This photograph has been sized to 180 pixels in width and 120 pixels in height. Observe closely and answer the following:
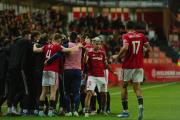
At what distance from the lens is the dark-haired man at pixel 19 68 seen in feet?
30.9

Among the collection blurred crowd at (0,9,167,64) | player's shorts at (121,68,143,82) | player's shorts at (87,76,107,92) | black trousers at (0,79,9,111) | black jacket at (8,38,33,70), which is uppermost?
blurred crowd at (0,9,167,64)

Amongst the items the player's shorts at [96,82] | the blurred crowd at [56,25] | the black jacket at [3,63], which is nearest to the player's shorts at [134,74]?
the player's shorts at [96,82]

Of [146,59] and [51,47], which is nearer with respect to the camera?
[51,47]

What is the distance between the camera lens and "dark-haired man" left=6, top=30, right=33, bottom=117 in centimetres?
943

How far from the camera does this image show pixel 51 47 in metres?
9.12

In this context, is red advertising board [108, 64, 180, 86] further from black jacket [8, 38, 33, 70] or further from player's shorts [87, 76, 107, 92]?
black jacket [8, 38, 33, 70]

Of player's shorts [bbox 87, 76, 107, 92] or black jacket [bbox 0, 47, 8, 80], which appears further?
black jacket [bbox 0, 47, 8, 80]

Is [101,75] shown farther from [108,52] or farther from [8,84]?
[108,52]

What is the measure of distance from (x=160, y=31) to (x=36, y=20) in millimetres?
17109

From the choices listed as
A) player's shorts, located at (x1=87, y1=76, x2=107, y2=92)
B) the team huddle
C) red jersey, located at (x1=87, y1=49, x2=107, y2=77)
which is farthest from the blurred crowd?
player's shorts, located at (x1=87, y1=76, x2=107, y2=92)

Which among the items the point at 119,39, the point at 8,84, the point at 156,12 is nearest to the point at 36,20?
the point at 119,39

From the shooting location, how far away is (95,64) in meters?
9.25

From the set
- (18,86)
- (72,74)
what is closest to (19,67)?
(18,86)

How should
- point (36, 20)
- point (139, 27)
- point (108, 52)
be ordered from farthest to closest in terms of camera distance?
point (139, 27)
point (108, 52)
point (36, 20)
